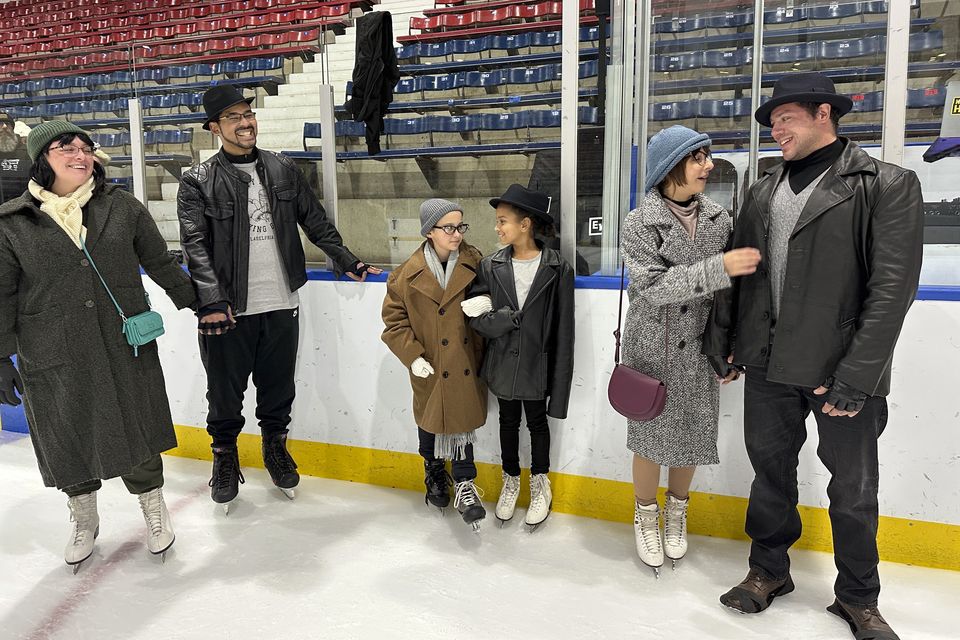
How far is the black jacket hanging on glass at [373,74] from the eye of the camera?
3.00m

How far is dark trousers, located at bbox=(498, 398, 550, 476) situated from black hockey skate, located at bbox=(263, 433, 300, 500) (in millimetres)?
942

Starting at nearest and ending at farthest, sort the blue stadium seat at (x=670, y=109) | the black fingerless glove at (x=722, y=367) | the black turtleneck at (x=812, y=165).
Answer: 1. the black turtleneck at (x=812, y=165)
2. the black fingerless glove at (x=722, y=367)
3. the blue stadium seat at (x=670, y=109)

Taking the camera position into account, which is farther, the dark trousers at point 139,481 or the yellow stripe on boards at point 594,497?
the dark trousers at point 139,481

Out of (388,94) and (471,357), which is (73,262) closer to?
(471,357)

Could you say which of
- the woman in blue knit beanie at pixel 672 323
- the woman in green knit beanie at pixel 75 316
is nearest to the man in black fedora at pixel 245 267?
the woman in green knit beanie at pixel 75 316

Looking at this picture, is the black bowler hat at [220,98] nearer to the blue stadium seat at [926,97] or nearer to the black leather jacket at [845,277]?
the black leather jacket at [845,277]

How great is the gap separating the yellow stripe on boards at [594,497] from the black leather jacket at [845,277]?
0.86 metres

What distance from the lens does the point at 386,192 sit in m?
3.13

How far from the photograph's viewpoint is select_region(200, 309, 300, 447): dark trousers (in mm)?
2674

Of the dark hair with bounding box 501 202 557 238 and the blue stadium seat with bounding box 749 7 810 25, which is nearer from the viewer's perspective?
the dark hair with bounding box 501 202 557 238

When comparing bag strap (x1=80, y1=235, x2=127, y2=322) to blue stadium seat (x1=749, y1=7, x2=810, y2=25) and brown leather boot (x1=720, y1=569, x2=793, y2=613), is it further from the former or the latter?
blue stadium seat (x1=749, y1=7, x2=810, y2=25)

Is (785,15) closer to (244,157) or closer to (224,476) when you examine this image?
(244,157)

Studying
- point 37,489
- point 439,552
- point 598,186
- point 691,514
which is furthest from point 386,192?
point 37,489

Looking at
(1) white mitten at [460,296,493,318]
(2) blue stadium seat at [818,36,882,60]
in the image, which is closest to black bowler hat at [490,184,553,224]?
(1) white mitten at [460,296,493,318]
